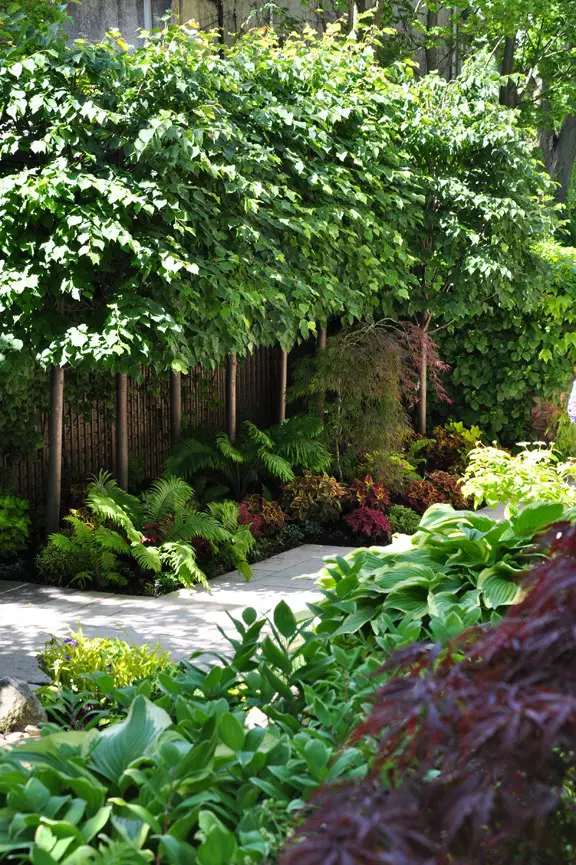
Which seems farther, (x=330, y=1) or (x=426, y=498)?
(x=330, y=1)

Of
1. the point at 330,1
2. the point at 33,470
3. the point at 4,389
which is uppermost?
the point at 330,1

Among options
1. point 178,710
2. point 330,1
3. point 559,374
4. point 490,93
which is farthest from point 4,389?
point 330,1

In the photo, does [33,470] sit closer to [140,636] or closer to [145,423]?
[145,423]

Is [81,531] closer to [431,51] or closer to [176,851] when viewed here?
[176,851]

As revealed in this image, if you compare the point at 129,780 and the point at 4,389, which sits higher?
the point at 4,389

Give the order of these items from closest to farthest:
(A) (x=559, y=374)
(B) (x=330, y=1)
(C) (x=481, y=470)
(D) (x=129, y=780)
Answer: (D) (x=129, y=780), (C) (x=481, y=470), (A) (x=559, y=374), (B) (x=330, y=1)

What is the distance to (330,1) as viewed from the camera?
54.5 ft

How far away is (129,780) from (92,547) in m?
5.39

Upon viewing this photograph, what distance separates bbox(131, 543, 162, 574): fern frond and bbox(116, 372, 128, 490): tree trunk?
1439 millimetres

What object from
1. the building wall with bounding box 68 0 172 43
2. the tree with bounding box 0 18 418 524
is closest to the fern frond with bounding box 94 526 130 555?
the tree with bounding box 0 18 418 524

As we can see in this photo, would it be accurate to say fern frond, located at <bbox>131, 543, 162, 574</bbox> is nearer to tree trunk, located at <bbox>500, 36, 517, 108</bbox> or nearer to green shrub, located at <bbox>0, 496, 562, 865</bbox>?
green shrub, located at <bbox>0, 496, 562, 865</bbox>

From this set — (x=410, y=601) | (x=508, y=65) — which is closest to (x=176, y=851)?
(x=410, y=601)

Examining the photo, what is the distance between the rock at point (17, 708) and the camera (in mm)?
4285

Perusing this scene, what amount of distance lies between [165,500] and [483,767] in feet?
23.1
